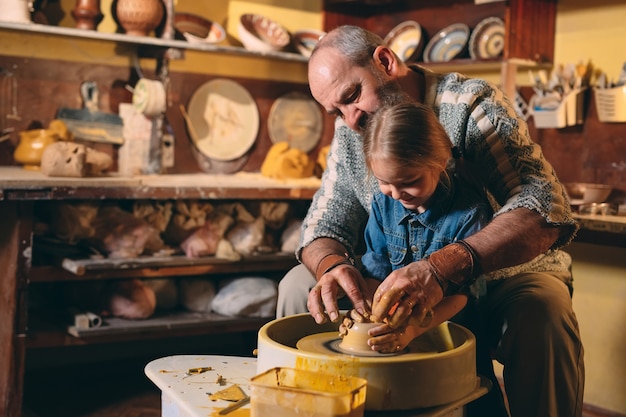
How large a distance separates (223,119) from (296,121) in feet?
1.54

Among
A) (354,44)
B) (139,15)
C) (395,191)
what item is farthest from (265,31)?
(395,191)

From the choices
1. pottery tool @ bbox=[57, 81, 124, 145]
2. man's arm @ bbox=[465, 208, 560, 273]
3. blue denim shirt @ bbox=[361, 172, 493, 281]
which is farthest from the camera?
pottery tool @ bbox=[57, 81, 124, 145]

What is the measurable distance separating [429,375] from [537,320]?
1.81 feet

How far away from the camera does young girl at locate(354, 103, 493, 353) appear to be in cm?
192

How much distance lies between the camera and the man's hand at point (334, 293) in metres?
1.90

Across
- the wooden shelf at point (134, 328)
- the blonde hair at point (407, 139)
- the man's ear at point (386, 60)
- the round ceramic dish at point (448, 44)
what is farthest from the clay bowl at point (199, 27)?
the blonde hair at point (407, 139)

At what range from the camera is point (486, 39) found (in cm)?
398

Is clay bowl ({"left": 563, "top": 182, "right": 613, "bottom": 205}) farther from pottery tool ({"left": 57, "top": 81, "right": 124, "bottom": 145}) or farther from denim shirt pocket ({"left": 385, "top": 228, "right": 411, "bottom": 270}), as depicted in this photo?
pottery tool ({"left": 57, "top": 81, "right": 124, "bottom": 145})

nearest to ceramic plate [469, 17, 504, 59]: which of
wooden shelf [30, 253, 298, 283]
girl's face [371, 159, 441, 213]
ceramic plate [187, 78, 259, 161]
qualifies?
ceramic plate [187, 78, 259, 161]

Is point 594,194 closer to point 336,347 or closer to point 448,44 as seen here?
point 448,44

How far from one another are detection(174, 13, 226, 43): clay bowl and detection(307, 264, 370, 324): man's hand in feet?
7.48

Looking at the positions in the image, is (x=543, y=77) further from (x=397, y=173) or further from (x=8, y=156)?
(x=8, y=156)

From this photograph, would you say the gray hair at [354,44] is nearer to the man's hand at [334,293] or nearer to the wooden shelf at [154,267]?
the man's hand at [334,293]

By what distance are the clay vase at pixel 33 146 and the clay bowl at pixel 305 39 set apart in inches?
56.4
